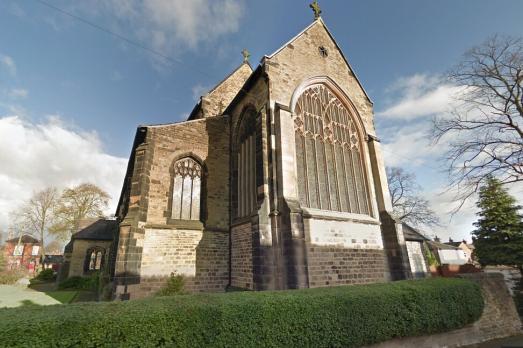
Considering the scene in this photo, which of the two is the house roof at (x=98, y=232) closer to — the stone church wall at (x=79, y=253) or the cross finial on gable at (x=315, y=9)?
the stone church wall at (x=79, y=253)

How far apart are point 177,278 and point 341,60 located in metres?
13.6

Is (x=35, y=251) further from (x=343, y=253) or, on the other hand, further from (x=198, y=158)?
(x=343, y=253)

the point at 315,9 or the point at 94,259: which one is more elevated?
the point at 315,9

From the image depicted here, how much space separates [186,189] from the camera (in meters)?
11.3

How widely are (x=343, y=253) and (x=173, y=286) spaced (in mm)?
6614

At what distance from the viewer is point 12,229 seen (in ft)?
118

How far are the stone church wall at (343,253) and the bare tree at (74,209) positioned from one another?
35344mm

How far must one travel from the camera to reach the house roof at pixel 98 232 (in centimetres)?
2302

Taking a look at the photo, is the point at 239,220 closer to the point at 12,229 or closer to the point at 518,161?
the point at 518,161

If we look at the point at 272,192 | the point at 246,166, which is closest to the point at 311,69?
the point at 246,166

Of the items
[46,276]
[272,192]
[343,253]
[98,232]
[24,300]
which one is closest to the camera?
[272,192]

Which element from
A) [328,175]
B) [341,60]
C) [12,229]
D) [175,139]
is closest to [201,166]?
[175,139]

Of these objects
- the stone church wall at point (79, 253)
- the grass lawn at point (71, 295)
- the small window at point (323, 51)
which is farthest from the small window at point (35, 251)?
the small window at point (323, 51)

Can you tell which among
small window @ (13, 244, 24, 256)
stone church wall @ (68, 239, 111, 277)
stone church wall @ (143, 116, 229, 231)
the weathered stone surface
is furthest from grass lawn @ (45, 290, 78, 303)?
small window @ (13, 244, 24, 256)
